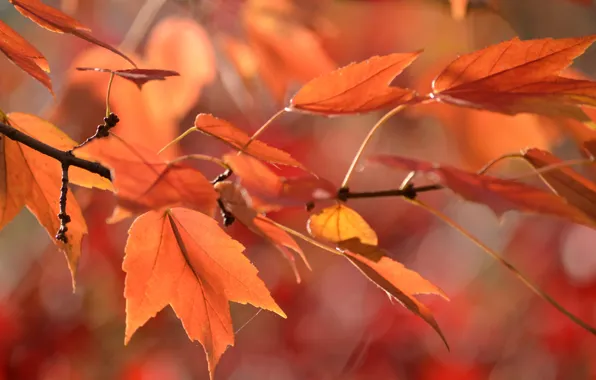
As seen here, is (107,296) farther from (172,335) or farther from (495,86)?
(495,86)

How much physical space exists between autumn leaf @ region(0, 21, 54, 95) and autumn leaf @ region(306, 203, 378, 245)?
23 centimetres

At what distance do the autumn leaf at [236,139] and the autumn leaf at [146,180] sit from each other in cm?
6

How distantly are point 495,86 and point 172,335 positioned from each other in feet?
6.80

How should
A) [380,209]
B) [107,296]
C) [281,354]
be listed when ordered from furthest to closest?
[380,209] → [281,354] → [107,296]

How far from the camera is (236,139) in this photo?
385 millimetres

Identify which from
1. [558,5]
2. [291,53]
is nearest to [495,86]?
[291,53]

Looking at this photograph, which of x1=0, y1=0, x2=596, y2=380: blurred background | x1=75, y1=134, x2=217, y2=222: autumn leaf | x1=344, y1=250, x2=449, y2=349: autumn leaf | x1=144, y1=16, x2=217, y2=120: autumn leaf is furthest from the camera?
x1=0, y1=0, x2=596, y2=380: blurred background

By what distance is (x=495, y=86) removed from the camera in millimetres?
405

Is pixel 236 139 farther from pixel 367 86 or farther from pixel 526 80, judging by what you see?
pixel 526 80

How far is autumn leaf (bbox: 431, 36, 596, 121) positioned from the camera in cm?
39

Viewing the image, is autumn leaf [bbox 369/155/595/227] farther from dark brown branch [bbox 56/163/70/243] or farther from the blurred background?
the blurred background

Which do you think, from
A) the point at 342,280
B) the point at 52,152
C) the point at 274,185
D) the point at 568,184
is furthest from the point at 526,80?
the point at 342,280

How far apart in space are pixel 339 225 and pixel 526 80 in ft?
0.55

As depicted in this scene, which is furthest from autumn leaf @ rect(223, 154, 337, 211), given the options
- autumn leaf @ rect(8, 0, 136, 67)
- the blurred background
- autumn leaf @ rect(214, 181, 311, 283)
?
the blurred background
